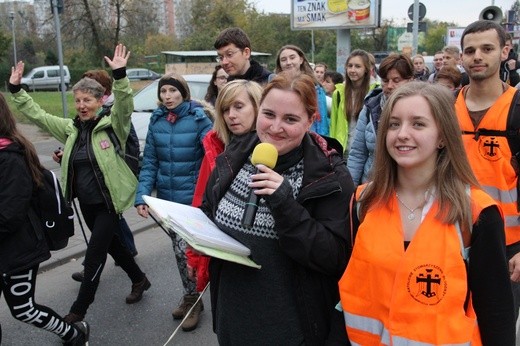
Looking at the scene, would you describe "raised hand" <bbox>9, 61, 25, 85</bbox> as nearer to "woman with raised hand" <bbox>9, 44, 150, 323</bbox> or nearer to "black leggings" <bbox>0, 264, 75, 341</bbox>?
"woman with raised hand" <bbox>9, 44, 150, 323</bbox>

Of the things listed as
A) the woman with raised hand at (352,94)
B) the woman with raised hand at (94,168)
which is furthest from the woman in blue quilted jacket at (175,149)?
the woman with raised hand at (352,94)

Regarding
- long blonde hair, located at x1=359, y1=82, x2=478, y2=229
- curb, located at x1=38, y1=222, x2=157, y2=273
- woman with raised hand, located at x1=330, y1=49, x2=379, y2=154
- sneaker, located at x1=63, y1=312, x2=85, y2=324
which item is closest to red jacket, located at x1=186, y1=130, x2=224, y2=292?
long blonde hair, located at x1=359, y1=82, x2=478, y2=229

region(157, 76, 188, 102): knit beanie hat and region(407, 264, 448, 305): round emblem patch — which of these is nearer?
region(407, 264, 448, 305): round emblem patch

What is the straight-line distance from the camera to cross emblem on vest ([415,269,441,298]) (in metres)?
1.63

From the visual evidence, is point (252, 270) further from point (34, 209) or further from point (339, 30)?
point (339, 30)

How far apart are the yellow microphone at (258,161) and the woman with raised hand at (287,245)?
0.32ft

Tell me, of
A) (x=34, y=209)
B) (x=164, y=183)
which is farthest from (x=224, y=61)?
(x=34, y=209)

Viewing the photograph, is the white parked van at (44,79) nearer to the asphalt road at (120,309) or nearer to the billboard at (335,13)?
the billboard at (335,13)

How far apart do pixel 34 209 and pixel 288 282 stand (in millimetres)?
2089

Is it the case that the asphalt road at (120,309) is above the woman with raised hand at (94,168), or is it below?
below

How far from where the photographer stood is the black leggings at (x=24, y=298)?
3.22 metres

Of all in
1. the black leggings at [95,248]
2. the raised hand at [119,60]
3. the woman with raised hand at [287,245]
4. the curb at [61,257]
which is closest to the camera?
the woman with raised hand at [287,245]

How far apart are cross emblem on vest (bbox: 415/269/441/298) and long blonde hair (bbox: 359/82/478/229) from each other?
0.61 feet

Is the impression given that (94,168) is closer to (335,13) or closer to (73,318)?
(73,318)
